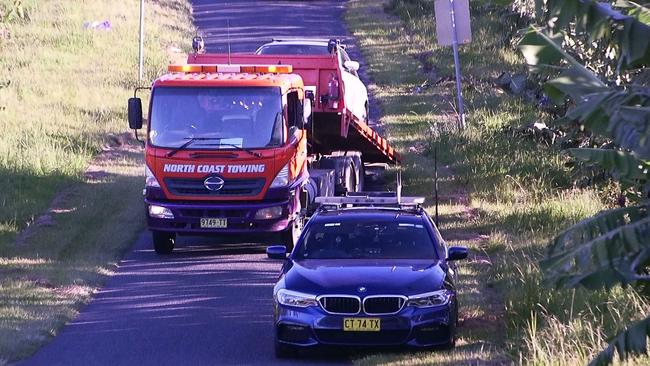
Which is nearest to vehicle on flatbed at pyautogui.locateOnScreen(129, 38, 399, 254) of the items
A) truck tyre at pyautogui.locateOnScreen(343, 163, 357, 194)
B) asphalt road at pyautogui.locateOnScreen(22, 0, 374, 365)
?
asphalt road at pyautogui.locateOnScreen(22, 0, 374, 365)

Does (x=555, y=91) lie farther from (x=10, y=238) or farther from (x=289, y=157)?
(x=10, y=238)

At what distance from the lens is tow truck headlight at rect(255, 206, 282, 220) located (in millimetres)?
18125

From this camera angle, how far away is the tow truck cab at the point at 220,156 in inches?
714

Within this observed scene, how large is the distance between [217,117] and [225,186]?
106 cm

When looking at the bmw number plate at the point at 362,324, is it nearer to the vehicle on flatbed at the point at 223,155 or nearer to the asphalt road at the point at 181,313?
the asphalt road at the point at 181,313

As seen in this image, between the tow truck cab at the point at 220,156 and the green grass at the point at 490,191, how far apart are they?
295 cm

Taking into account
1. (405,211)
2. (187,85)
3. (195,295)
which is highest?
(187,85)

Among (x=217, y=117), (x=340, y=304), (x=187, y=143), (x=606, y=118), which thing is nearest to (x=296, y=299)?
(x=340, y=304)

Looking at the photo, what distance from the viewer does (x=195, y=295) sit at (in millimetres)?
16047

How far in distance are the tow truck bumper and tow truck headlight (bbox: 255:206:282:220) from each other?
21mm

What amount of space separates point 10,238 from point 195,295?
532cm

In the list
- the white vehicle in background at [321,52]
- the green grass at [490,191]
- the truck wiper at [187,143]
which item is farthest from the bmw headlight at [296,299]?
the white vehicle in background at [321,52]

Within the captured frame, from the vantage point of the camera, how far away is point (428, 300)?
12281 millimetres

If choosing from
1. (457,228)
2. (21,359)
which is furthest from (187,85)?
(21,359)
